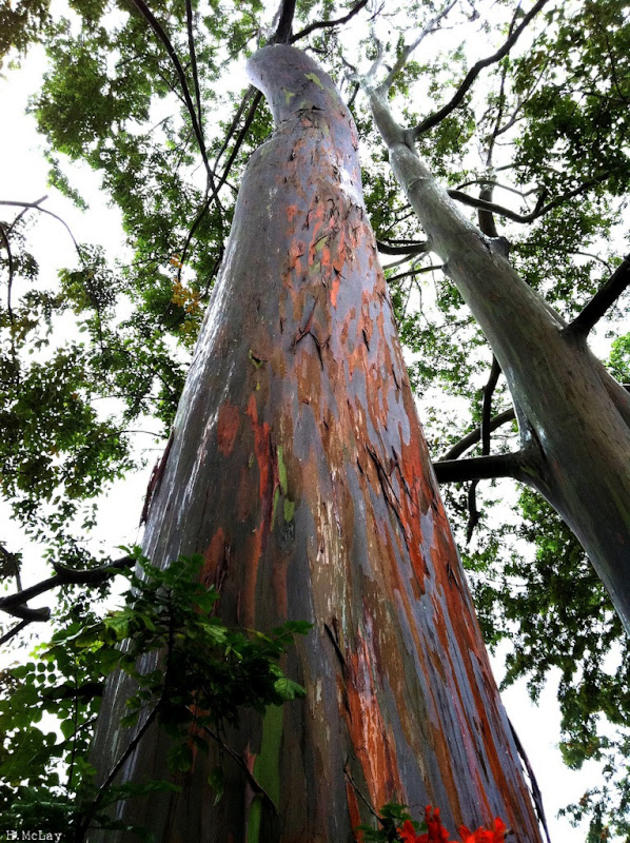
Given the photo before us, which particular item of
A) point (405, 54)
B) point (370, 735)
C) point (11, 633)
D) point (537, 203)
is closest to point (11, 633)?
point (11, 633)

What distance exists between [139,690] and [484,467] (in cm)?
283

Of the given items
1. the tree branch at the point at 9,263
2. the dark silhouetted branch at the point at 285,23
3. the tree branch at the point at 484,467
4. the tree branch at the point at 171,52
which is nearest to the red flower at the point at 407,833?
the tree branch at the point at 484,467

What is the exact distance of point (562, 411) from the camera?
2.72 metres

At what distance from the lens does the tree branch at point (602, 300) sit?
8.52 ft

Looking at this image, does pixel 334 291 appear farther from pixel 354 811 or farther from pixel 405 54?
pixel 405 54

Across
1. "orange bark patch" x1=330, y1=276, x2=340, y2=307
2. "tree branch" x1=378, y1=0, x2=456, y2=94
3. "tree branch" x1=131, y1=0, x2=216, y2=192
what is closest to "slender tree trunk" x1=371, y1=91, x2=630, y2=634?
"orange bark patch" x1=330, y1=276, x2=340, y2=307

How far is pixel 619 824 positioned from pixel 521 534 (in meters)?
5.98

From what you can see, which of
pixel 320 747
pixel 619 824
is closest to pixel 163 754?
pixel 320 747

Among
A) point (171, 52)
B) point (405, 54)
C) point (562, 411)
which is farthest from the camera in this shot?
point (405, 54)

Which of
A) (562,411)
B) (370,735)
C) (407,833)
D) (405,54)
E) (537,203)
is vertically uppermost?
(405,54)

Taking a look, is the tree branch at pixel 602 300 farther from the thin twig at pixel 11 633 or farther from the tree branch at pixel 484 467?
the thin twig at pixel 11 633

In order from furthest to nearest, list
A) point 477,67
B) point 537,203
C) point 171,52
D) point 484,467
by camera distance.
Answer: point 477,67, point 537,203, point 171,52, point 484,467

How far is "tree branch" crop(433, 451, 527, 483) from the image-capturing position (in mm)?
2941

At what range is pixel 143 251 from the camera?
24.0 feet
